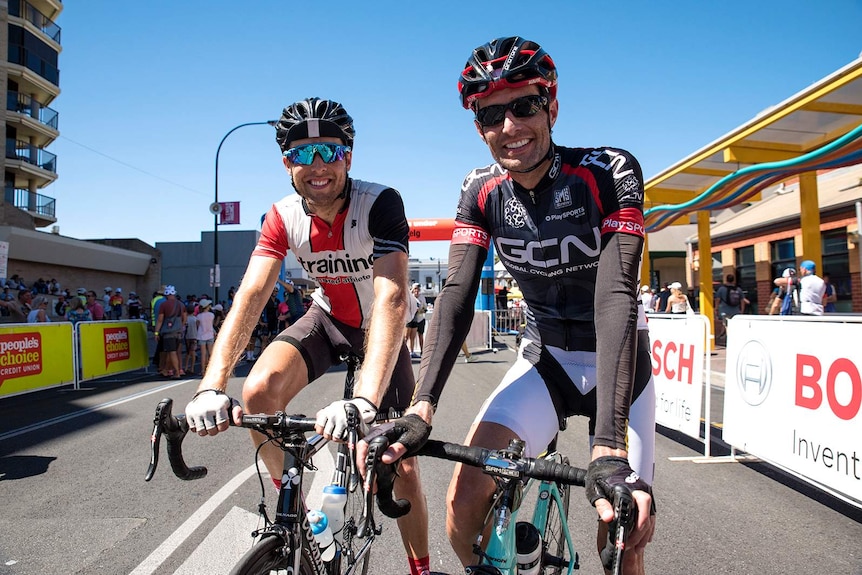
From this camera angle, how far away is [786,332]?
17.8ft

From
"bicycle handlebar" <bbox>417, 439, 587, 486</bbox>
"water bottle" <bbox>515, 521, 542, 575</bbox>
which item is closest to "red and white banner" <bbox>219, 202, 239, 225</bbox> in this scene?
"water bottle" <bbox>515, 521, 542, 575</bbox>

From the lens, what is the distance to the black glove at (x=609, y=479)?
1.42 m

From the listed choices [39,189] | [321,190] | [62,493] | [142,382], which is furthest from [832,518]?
[39,189]

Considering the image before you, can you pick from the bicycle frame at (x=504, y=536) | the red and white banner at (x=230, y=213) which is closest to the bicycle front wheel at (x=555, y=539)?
the bicycle frame at (x=504, y=536)

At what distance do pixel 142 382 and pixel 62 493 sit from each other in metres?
8.23

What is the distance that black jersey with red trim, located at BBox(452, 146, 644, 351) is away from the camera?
2.32 meters

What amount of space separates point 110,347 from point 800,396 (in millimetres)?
13996

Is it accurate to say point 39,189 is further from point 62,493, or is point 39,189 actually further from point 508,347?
point 62,493

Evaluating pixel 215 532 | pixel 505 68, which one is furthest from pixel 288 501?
pixel 215 532

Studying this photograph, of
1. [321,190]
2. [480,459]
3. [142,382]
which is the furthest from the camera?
[142,382]

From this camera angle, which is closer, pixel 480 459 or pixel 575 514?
pixel 480 459

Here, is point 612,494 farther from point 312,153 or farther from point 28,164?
point 28,164

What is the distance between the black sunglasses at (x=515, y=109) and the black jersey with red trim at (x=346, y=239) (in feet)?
2.44

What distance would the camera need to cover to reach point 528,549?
1944 mm
